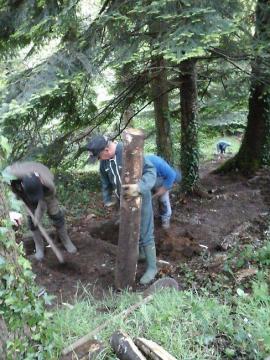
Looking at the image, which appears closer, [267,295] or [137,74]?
[267,295]

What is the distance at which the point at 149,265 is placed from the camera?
5.60m

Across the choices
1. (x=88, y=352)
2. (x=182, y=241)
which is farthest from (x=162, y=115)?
(x=88, y=352)

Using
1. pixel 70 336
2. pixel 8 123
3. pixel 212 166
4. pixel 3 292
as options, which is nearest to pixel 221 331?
pixel 70 336

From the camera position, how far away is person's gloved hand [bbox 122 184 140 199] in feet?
15.3

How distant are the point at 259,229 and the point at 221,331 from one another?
4334 mm

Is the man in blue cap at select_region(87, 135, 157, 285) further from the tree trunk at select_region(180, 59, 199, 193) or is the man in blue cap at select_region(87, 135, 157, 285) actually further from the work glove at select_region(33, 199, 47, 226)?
the tree trunk at select_region(180, 59, 199, 193)

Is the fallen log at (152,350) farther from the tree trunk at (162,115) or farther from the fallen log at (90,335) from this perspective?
the tree trunk at (162,115)

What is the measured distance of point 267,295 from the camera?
12.1ft

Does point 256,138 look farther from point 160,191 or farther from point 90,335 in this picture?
point 90,335

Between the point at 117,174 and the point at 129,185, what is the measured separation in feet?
2.00

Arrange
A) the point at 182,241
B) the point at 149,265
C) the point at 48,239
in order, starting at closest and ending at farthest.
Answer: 1. the point at 149,265
2. the point at 48,239
3. the point at 182,241

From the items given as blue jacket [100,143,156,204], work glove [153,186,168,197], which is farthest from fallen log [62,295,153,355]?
work glove [153,186,168,197]

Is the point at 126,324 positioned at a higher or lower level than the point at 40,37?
lower

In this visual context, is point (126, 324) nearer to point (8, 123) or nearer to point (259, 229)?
point (8, 123)
